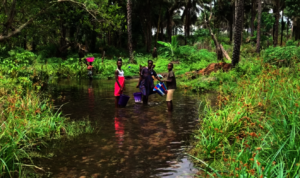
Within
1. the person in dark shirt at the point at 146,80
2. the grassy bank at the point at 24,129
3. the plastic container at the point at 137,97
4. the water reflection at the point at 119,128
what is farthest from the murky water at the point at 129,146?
the plastic container at the point at 137,97

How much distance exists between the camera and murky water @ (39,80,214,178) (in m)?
4.82

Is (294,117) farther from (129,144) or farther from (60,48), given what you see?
(60,48)

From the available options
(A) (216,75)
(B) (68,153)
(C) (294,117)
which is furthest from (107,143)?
(A) (216,75)

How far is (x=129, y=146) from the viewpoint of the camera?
606 cm

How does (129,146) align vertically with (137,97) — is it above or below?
below

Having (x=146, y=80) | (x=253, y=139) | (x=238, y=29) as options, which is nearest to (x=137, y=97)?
(x=146, y=80)

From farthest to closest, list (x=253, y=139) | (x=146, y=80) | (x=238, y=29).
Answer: (x=238, y=29) < (x=146, y=80) < (x=253, y=139)

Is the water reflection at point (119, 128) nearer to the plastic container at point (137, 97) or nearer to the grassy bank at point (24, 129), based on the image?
Result: the grassy bank at point (24, 129)

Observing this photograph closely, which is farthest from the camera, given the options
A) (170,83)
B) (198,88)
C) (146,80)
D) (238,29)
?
(238,29)

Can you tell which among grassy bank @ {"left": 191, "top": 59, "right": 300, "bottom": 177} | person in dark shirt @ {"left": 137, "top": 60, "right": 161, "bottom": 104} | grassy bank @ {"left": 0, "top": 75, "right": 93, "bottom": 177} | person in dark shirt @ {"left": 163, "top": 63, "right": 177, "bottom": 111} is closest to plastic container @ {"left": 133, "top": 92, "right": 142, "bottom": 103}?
person in dark shirt @ {"left": 137, "top": 60, "right": 161, "bottom": 104}

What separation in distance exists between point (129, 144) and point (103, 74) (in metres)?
17.4

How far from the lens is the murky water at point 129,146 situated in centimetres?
Result: 482

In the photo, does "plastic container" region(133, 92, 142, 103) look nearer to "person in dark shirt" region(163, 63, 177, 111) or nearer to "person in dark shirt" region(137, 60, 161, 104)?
"person in dark shirt" region(137, 60, 161, 104)

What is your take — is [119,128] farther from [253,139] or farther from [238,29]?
[238,29]
